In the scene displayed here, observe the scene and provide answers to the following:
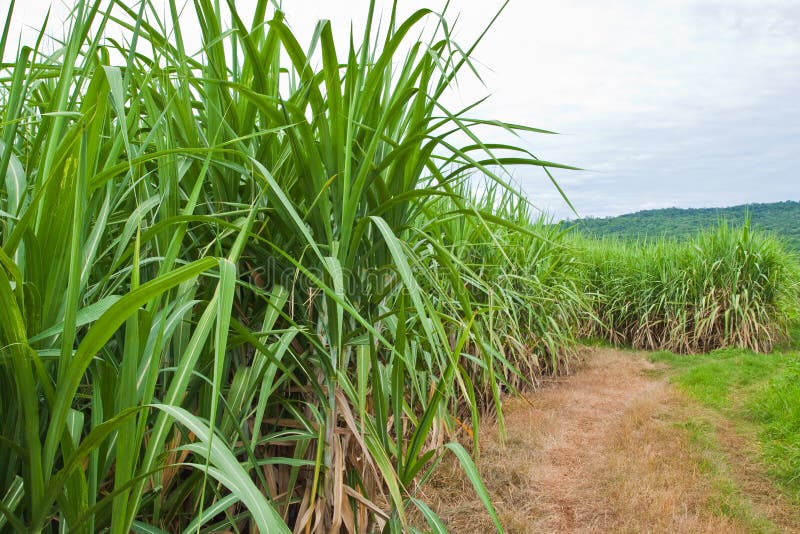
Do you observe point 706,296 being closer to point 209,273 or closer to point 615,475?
point 615,475

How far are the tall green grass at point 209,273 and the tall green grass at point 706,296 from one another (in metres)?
5.40

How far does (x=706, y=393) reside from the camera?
3.92 meters

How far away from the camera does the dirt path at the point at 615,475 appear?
2.05m

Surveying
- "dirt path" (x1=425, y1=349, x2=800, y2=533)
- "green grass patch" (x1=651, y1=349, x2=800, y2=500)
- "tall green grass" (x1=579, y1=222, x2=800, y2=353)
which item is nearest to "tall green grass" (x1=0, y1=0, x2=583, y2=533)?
"dirt path" (x1=425, y1=349, x2=800, y2=533)

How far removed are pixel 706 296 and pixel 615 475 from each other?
179 inches

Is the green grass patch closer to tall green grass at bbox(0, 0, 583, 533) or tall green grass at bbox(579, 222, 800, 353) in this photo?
tall green grass at bbox(579, 222, 800, 353)

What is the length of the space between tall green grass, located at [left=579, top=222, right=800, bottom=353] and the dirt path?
2.77 meters

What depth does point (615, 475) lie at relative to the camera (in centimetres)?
247

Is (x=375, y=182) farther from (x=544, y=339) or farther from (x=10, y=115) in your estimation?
(x=544, y=339)

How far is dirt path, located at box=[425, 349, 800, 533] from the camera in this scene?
2.05m

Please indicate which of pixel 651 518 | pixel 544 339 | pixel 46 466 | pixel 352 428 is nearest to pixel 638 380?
pixel 544 339

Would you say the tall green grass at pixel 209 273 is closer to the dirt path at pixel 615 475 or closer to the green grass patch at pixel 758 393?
the dirt path at pixel 615 475

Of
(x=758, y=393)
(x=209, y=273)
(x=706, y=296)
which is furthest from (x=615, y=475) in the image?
(x=706, y=296)

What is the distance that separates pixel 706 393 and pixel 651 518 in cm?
231
